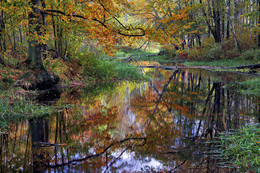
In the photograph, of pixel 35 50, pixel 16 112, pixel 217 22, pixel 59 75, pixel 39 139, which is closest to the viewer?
pixel 39 139

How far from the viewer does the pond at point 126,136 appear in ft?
10.5

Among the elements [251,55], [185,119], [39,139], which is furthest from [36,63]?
[251,55]

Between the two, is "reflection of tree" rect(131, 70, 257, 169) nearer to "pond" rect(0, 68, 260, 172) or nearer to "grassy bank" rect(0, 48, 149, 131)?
"pond" rect(0, 68, 260, 172)

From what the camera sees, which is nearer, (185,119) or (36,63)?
(185,119)

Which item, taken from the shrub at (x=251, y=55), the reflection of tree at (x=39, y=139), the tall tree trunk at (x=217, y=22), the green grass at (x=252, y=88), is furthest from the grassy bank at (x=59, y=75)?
the tall tree trunk at (x=217, y=22)

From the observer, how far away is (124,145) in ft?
13.1

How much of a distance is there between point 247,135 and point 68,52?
34.7 feet

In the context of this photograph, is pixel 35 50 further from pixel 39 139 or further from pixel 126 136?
pixel 126 136

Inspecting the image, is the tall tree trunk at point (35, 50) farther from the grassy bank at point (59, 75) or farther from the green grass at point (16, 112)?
the green grass at point (16, 112)

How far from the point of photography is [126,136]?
176 inches

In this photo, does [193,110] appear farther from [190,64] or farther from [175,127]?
[190,64]

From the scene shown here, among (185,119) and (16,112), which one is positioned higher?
(16,112)

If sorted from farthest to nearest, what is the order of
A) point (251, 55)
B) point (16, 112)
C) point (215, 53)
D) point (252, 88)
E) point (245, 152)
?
1. point (215, 53)
2. point (251, 55)
3. point (252, 88)
4. point (16, 112)
5. point (245, 152)

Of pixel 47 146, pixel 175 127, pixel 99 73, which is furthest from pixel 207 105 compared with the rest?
pixel 99 73
